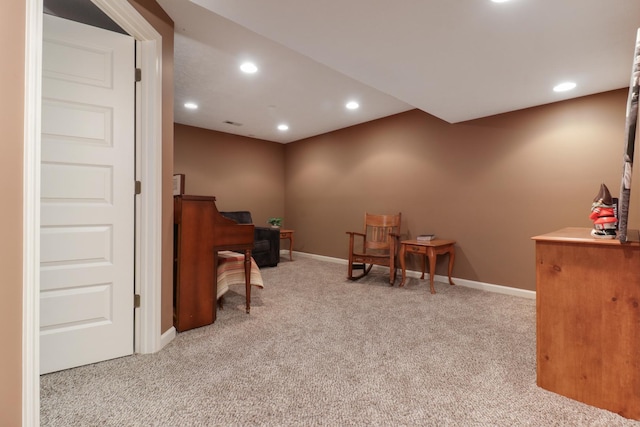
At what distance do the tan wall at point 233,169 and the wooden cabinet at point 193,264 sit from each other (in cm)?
305

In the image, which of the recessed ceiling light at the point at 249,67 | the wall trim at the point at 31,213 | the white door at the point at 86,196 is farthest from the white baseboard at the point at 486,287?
the wall trim at the point at 31,213

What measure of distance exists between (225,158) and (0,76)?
4749mm

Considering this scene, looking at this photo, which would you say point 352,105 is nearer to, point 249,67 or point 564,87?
point 249,67

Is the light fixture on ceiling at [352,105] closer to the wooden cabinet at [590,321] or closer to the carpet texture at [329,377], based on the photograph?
the carpet texture at [329,377]

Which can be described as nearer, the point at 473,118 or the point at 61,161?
the point at 61,161

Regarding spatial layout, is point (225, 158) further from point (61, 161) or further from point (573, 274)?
point (573, 274)

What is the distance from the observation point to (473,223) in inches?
147

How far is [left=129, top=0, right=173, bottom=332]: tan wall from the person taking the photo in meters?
2.01

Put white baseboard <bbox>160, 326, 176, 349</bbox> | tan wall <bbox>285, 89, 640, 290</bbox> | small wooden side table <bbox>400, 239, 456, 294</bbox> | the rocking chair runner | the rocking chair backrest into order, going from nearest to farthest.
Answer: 1. white baseboard <bbox>160, 326, 176, 349</bbox>
2. tan wall <bbox>285, 89, 640, 290</bbox>
3. small wooden side table <bbox>400, 239, 456, 294</bbox>
4. the rocking chair runner
5. the rocking chair backrest

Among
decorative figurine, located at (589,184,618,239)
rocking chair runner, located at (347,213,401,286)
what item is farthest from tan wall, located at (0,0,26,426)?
rocking chair runner, located at (347,213,401,286)

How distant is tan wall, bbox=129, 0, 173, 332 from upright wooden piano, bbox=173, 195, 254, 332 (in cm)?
10

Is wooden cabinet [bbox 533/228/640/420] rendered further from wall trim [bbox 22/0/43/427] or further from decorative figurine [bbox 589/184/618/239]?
wall trim [bbox 22/0/43/427]

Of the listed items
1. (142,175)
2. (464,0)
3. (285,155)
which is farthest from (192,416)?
(285,155)

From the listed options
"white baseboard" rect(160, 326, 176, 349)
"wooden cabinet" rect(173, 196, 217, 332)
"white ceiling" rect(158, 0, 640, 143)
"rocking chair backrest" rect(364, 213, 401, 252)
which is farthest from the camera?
"rocking chair backrest" rect(364, 213, 401, 252)
